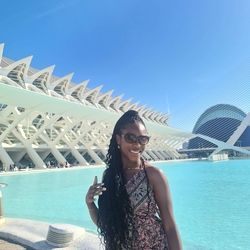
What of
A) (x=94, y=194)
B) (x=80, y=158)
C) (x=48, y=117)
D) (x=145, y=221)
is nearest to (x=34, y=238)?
(x=94, y=194)

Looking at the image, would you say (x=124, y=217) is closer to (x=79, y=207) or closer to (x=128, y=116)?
(x=128, y=116)

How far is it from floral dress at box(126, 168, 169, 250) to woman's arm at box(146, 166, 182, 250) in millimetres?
24

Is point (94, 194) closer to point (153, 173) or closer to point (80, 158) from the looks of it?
point (153, 173)

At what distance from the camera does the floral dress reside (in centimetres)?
121

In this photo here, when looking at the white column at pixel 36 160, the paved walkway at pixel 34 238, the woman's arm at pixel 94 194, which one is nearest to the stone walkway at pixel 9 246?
the paved walkway at pixel 34 238

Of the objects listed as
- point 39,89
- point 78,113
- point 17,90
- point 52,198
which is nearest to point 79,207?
point 52,198

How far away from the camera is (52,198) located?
8633 mm

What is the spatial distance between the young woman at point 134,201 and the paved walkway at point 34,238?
229 cm

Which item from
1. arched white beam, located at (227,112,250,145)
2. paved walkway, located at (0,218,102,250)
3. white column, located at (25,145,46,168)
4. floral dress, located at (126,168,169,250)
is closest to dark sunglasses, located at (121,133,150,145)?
floral dress, located at (126,168,169,250)

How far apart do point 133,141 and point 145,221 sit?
31 cm

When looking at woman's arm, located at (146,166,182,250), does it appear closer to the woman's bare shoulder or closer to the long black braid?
the woman's bare shoulder

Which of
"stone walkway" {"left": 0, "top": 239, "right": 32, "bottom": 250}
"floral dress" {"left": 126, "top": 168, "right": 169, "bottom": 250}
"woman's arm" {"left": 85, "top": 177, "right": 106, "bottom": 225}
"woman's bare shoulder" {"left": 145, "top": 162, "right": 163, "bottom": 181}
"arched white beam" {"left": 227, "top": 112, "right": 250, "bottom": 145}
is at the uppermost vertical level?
"arched white beam" {"left": 227, "top": 112, "right": 250, "bottom": 145}

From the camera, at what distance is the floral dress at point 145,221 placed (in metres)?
1.21

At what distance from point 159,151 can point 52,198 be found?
4704cm
